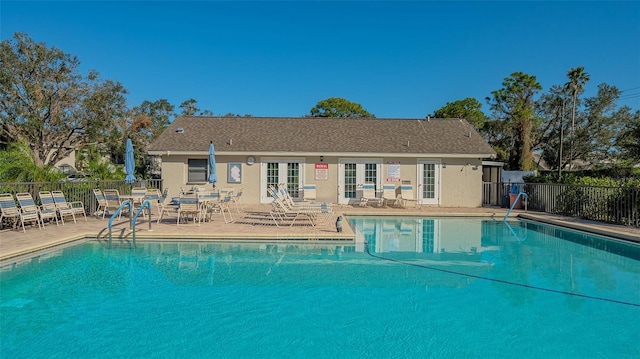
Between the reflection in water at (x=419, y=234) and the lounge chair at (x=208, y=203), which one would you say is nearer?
the reflection in water at (x=419, y=234)

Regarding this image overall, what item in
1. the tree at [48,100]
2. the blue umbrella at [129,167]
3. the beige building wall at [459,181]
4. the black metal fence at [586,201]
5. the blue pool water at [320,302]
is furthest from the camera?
the tree at [48,100]

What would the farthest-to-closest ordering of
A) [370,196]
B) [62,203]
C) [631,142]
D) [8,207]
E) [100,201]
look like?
[631,142] → [370,196] → [100,201] → [62,203] → [8,207]

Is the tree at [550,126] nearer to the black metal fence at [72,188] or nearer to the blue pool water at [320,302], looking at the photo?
the blue pool water at [320,302]

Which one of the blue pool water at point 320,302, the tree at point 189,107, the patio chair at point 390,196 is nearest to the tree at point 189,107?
the tree at point 189,107

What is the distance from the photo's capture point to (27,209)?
9.71 metres

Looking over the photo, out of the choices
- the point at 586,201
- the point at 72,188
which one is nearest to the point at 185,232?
the point at 72,188

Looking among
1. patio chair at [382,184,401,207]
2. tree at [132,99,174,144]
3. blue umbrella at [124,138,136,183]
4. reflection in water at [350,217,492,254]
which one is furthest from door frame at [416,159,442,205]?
tree at [132,99,174,144]

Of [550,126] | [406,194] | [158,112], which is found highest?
[158,112]

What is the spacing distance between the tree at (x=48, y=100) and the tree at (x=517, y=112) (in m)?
35.8

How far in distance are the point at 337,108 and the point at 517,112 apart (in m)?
22.7

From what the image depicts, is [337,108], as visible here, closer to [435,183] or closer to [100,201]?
[435,183]

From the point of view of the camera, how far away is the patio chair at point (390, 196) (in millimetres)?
17172

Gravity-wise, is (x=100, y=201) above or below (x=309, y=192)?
below

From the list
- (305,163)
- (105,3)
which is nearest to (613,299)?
(305,163)
